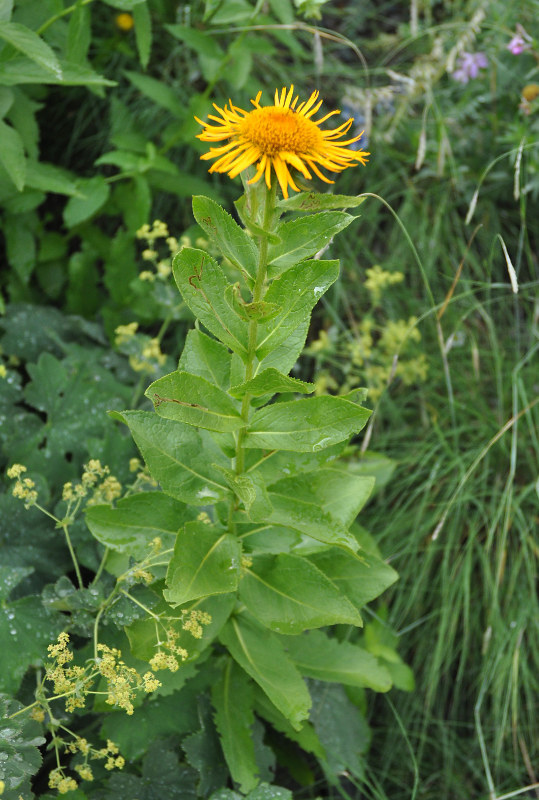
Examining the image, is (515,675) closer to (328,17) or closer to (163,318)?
(163,318)

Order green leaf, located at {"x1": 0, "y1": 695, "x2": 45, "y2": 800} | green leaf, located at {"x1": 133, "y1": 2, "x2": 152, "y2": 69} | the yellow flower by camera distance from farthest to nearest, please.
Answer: green leaf, located at {"x1": 133, "y1": 2, "x2": 152, "y2": 69} < green leaf, located at {"x1": 0, "y1": 695, "x2": 45, "y2": 800} < the yellow flower

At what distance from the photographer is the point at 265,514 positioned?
3.87 feet

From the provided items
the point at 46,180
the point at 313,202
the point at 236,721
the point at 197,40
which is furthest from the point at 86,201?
the point at 236,721

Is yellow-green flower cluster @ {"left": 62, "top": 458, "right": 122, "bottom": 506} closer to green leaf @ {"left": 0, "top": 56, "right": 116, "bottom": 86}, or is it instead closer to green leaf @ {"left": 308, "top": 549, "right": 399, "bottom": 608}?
green leaf @ {"left": 308, "top": 549, "right": 399, "bottom": 608}

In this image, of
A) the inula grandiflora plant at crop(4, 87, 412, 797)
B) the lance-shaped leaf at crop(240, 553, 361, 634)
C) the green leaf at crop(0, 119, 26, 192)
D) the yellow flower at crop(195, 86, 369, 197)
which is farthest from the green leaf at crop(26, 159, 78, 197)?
the lance-shaped leaf at crop(240, 553, 361, 634)

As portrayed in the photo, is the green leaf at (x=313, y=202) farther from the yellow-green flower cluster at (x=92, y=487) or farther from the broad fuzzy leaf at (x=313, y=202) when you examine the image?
the yellow-green flower cluster at (x=92, y=487)

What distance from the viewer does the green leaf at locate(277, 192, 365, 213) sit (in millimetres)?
1050

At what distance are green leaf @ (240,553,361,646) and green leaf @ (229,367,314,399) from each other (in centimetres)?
36

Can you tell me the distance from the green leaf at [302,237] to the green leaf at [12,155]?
2.55ft

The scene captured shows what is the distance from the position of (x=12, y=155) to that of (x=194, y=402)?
34.6 inches

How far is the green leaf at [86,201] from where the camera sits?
2.02 metres

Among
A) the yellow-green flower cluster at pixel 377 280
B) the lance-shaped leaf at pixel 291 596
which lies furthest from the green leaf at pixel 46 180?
the lance-shaped leaf at pixel 291 596

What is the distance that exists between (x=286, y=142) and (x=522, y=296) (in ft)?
5.24

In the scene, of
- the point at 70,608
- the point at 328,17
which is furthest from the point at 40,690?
the point at 328,17
